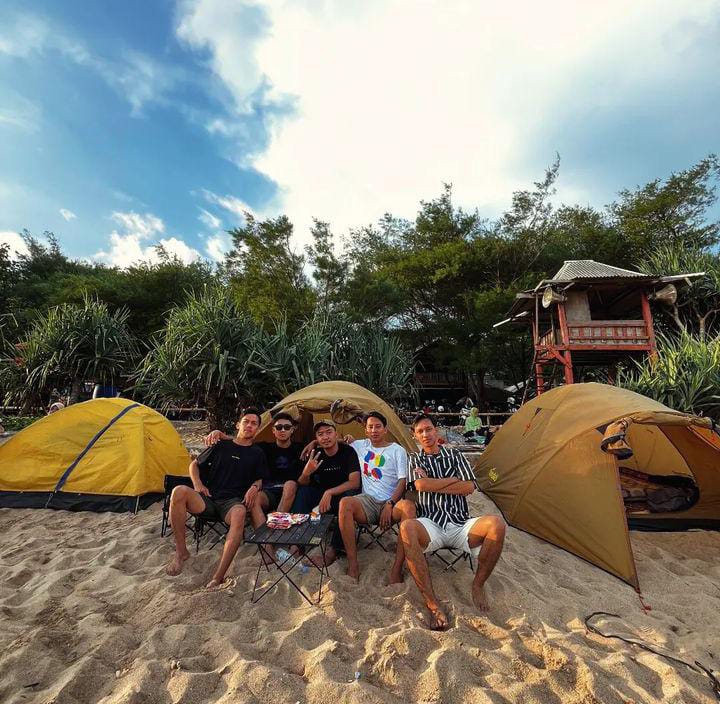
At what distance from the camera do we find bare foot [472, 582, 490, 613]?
2.72m

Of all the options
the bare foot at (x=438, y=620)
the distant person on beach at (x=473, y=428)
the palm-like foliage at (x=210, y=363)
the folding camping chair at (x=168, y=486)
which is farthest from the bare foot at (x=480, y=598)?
the distant person on beach at (x=473, y=428)

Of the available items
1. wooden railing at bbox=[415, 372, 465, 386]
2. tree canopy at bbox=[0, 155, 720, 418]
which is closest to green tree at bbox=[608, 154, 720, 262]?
tree canopy at bbox=[0, 155, 720, 418]

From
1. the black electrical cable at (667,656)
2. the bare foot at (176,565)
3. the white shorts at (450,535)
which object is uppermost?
the white shorts at (450,535)

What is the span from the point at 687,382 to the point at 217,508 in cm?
910

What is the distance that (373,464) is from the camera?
3689 millimetres

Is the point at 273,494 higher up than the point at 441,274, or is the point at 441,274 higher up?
the point at 441,274

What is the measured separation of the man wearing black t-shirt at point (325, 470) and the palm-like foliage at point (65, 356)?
9.58 meters

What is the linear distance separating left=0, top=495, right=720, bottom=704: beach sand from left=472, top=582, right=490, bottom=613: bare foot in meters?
0.07

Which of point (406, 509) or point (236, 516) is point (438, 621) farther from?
point (236, 516)

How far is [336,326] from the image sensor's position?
442 inches

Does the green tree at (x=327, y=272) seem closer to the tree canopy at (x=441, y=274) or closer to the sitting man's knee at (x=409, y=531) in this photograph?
the tree canopy at (x=441, y=274)

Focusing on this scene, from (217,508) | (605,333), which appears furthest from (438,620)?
(605,333)

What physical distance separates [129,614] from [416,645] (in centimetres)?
190

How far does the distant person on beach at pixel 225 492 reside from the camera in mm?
3125
